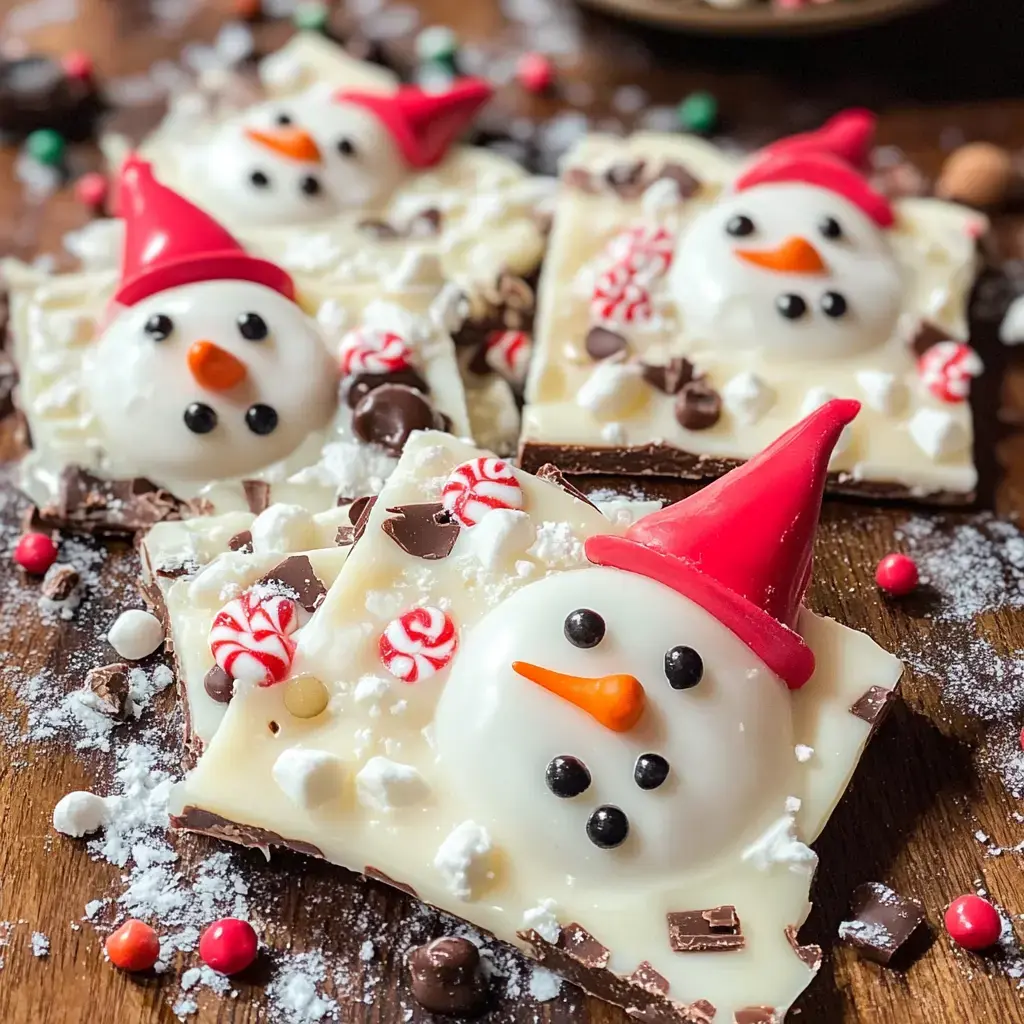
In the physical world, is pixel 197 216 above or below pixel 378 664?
above

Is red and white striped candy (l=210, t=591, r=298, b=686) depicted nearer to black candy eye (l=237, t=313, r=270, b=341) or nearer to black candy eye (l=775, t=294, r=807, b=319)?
black candy eye (l=237, t=313, r=270, b=341)

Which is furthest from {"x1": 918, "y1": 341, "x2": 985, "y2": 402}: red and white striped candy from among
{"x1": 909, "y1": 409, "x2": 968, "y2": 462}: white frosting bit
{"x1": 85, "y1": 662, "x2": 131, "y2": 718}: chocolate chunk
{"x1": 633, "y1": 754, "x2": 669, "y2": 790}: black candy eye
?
{"x1": 85, "y1": 662, "x2": 131, "y2": 718}: chocolate chunk

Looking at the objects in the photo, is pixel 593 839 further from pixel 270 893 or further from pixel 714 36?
pixel 714 36

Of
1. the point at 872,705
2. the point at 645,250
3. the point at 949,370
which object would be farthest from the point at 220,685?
the point at 949,370

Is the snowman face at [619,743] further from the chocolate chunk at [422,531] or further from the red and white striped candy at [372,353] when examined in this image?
the red and white striped candy at [372,353]

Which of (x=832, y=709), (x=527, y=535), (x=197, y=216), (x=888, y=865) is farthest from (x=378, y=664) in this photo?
(x=197, y=216)

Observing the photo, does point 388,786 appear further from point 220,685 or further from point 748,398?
point 748,398

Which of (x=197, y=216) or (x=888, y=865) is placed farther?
(x=197, y=216)
